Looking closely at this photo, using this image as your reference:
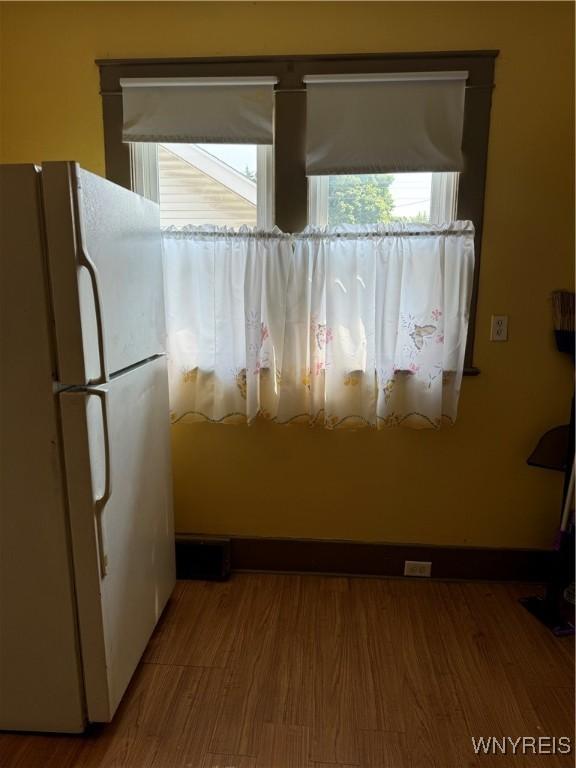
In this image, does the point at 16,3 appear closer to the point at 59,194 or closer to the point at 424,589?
the point at 59,194

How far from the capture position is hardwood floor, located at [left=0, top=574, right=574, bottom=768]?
149 centimetres

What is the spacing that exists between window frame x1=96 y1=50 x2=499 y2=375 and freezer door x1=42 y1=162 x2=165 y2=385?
662 mm

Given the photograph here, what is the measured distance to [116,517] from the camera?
1.53m

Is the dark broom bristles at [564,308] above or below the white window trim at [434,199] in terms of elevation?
below

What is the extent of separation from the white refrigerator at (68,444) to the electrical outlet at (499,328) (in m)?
1.53

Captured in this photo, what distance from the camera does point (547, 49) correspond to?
193 cm

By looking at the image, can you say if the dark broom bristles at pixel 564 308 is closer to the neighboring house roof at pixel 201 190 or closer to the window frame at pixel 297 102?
the window frame at pixel 297 102

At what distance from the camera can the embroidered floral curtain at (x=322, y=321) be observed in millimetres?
2018

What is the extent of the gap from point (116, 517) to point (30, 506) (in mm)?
260

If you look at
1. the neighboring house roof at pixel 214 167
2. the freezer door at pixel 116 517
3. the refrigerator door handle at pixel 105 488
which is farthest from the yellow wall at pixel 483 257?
the refrigerator door handle at pixel 105 488

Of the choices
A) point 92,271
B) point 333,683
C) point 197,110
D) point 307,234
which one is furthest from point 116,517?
point 197,110

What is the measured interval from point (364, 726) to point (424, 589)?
828mm

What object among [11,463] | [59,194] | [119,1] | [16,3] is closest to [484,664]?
[11,463]

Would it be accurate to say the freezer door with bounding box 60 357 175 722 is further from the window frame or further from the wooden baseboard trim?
the window frame
